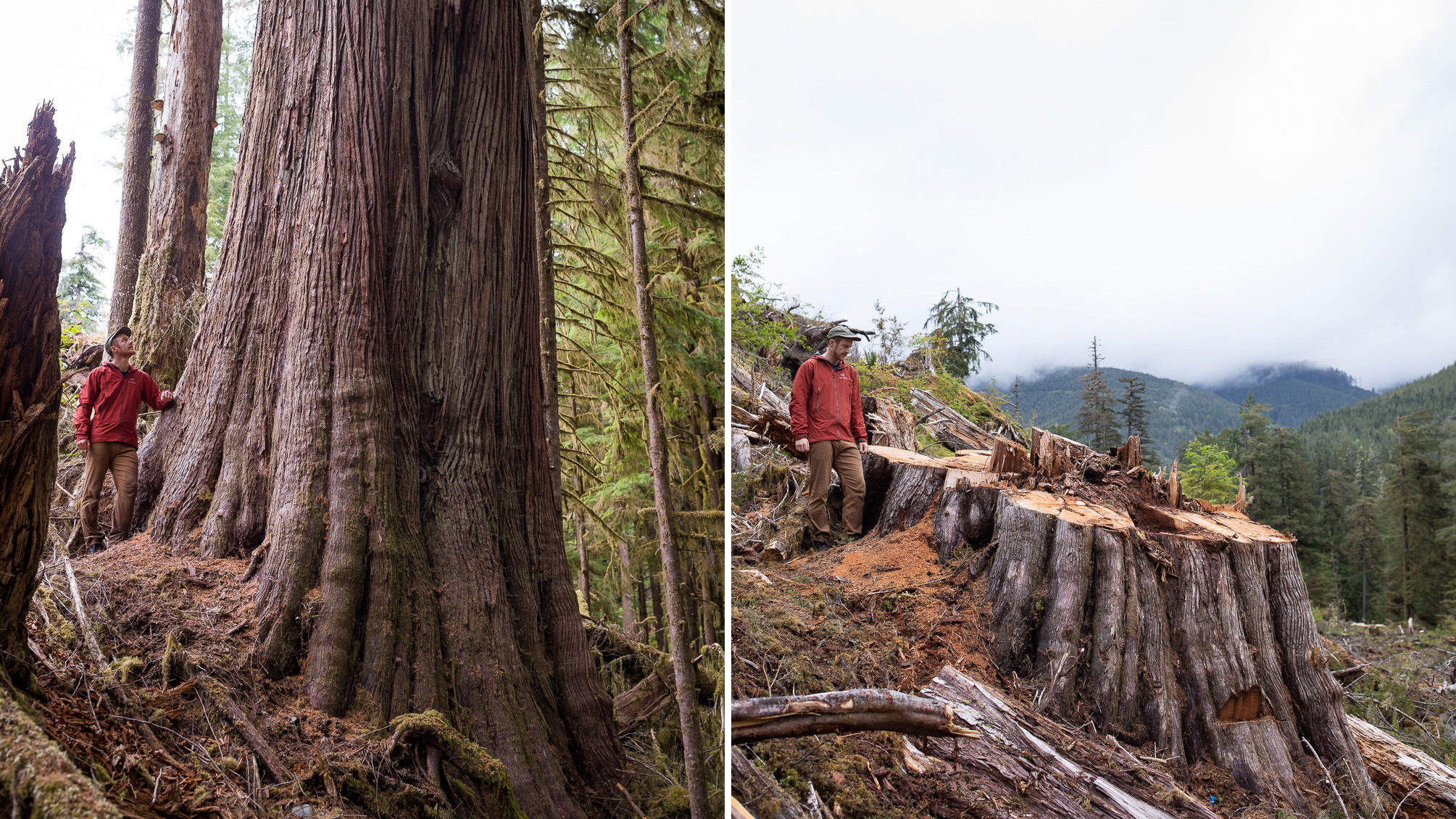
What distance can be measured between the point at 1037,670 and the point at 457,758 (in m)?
1.38

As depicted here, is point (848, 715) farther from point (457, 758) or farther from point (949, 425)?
point (949, 425)

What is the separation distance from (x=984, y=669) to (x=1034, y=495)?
0.68 meters

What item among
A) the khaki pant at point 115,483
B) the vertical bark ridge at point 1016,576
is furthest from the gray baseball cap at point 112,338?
the vertical bark ridge at point 1016,576

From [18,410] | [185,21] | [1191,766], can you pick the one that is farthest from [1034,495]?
[185,21]

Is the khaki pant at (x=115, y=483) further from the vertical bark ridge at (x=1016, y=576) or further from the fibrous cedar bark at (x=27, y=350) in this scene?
the vertical bark ridge at (x=1016, y=576)

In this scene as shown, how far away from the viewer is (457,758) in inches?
53.0

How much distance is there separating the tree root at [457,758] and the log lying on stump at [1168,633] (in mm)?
1203

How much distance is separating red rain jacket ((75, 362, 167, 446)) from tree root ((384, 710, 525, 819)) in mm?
1389

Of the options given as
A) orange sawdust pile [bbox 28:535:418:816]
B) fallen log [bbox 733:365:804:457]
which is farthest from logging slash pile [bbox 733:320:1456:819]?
orange sawdust pile [bbox 28:535:418:816]

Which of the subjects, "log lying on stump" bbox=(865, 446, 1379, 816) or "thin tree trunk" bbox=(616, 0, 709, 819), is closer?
"log lying on stump" bbox=(865, 446, 1379, 816)

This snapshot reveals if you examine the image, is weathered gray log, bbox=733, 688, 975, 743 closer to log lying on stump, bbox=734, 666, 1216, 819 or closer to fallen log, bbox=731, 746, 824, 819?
log lying on stump, bbox=734, 666, 1216, 819

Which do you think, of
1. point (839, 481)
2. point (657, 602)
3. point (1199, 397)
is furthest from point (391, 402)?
point (657, 602)

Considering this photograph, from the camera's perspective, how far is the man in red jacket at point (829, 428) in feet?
6.77

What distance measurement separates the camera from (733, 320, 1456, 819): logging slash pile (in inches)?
53.3
